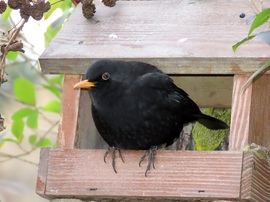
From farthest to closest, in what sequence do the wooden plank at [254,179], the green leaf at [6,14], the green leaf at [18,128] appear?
the green leaf at [18,128] → the green leaf at [6,14] → the wooden plank at [254,179]

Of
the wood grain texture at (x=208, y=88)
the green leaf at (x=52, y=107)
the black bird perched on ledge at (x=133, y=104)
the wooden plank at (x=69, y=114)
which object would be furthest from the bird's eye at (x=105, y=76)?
the green leaf at (x=52, y=107)

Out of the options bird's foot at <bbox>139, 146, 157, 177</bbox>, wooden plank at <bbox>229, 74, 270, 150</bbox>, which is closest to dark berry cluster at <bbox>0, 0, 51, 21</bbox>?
bird's foot at <bbox>139, 146, 157, 177</bbox>

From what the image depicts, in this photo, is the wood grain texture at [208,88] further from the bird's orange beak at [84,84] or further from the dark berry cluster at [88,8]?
the bird's orange beak at [84,84]

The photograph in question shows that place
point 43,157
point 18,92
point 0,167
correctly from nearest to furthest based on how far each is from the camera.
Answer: point 43,157
point 18,92
point 0,167

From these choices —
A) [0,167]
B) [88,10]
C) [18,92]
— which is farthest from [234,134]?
[0,167]

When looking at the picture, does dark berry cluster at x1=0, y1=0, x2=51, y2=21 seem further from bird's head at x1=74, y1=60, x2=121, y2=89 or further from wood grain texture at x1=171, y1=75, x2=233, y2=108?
wood grain texture at x1=171, y1=75, x2=233, y2=108

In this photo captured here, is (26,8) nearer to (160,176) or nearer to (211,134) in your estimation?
(160,176)

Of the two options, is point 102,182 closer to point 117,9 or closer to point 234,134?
point 234,134
